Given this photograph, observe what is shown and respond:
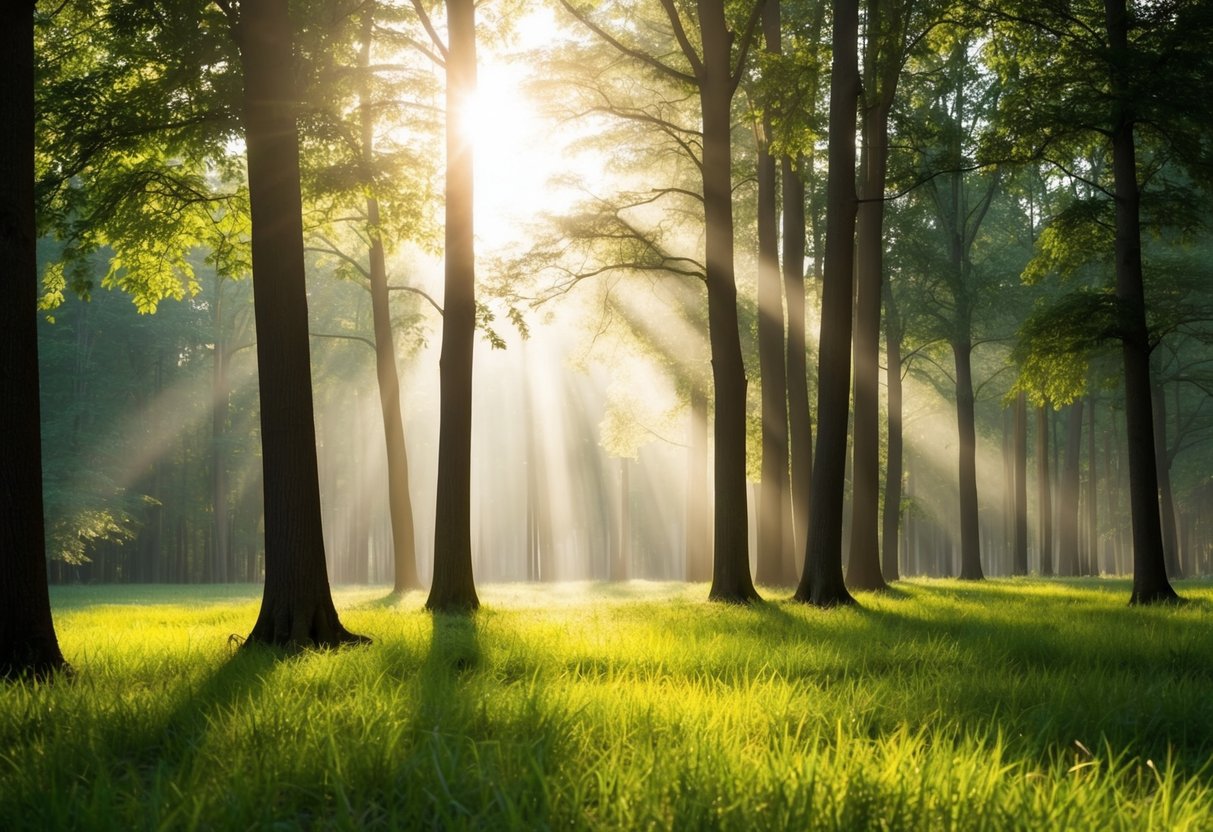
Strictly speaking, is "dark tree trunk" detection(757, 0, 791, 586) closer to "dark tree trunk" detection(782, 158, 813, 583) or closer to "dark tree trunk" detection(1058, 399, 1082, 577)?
"dark tree trunk" detection(782, 158, 813, 583)

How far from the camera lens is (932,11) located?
586 inches

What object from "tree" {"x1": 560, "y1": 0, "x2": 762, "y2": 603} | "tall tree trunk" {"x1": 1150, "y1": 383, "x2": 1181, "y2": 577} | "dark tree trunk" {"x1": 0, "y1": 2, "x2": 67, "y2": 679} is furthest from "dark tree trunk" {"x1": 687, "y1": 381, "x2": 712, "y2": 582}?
"dark tree trunk" {"x1": 0, "y1": 2, "x2": 67, "y2": 679}

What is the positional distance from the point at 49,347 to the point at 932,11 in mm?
35275

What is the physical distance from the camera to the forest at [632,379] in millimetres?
3361

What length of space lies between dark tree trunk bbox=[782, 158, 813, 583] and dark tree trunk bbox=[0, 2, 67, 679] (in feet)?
52.1

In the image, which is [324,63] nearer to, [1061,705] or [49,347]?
[1061,705]

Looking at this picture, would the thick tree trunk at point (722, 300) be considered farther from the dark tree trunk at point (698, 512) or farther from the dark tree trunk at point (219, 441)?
the dark tree trunk at point (219, 441)

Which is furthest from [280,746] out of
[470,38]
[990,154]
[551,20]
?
[551,20]

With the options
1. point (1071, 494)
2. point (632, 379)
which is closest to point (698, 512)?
point (632, 379)

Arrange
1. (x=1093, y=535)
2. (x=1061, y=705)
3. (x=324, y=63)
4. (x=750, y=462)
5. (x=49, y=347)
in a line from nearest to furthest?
(x=1061, y=705)
(x=324, y=63)
(x=750, y=462)
(x=49, y=347)
(x=1093, y=535)

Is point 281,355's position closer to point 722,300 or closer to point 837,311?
point 722,300

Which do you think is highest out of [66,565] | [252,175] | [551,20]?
[551,20]

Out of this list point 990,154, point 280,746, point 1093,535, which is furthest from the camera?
point 1093,535

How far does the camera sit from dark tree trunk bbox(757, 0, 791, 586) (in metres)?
19.1
